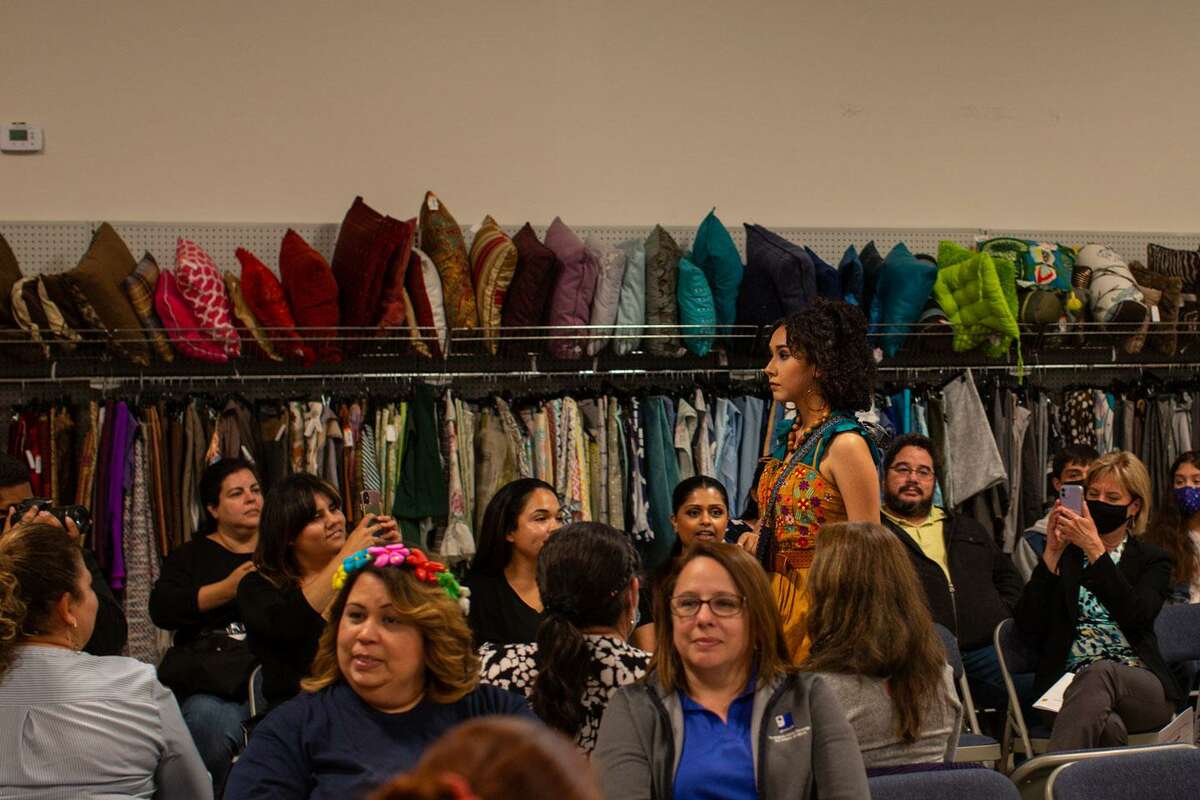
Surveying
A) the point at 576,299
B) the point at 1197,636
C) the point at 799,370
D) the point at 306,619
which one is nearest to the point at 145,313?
the point at 576,299

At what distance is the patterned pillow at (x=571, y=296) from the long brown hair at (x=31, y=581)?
297 centimetres

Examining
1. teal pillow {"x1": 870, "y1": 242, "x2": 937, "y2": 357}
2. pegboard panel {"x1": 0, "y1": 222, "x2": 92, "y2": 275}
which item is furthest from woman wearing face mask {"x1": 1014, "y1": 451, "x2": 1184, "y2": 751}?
pegboard panel {"x1": 0, "y1": 222, "x2": 92, "y2": 275}

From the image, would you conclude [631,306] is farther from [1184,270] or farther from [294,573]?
[1184,270]

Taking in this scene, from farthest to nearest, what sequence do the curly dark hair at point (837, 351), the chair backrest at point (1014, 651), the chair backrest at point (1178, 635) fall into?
the chair backrest at point (1178, 635), the chair backrest at point (1014, 651), the curly dark hair at point (837, 351)

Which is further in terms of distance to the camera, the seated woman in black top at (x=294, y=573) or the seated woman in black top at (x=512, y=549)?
the seated woman in black top at (x=512, y=549)

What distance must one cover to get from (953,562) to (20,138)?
4.37 metres

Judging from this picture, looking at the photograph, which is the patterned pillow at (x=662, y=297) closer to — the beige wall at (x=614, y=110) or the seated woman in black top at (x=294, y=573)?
the beige wall at (x=614, y=110)

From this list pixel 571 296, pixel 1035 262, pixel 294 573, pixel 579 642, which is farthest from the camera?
pixel 1035 262

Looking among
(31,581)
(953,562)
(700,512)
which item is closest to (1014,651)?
(953,562)

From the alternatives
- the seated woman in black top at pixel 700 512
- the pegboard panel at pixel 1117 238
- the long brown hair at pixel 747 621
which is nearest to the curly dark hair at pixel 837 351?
the long brown hair at pixel 747 621

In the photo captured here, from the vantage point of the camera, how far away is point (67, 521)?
13.9 feet

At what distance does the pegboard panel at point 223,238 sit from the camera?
18.9ft

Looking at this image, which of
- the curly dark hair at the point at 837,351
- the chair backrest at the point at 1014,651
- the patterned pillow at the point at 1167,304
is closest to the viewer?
the curly dark hair at the point at 837,351

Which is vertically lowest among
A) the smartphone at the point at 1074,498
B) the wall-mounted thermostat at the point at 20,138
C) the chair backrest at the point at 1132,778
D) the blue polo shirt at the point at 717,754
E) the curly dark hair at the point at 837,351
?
the chair backrest at the point at 1132,778
